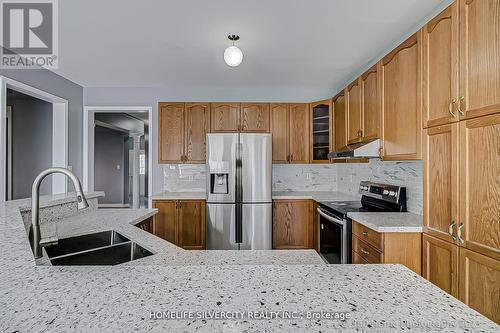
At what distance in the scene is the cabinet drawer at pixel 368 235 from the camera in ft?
6.20

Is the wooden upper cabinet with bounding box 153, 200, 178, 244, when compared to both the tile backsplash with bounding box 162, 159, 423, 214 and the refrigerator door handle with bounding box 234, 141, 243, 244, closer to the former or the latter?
the tile backsplash with bounding box 162, 159, 423, 214

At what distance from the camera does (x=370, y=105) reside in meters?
2.57

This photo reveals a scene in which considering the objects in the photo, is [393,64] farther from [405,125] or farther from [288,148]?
[288,148]

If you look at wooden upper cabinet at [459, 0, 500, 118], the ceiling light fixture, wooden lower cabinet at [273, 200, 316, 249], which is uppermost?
the ceiling light fixture

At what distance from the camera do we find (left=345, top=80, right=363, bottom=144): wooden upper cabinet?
9.21ft

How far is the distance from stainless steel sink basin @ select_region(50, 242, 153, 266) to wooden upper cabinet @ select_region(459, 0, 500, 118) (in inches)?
74.4

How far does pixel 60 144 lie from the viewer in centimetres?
353

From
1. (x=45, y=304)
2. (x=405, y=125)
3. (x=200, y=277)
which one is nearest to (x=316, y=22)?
(x=405, y=125)

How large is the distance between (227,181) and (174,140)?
3.49 ft

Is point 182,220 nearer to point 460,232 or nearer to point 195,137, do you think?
point 195,137

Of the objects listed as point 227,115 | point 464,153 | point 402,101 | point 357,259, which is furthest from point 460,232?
point 227,115

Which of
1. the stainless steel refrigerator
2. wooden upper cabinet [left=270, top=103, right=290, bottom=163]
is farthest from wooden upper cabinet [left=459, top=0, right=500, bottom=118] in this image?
wooden upper cabinet [left=270, top=103, right=290, bottom=163]

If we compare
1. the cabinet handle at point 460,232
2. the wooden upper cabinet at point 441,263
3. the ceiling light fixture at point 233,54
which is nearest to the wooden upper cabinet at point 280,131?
the ceiling light fixture at point 233,54

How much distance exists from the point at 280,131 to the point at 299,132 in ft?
0.92
